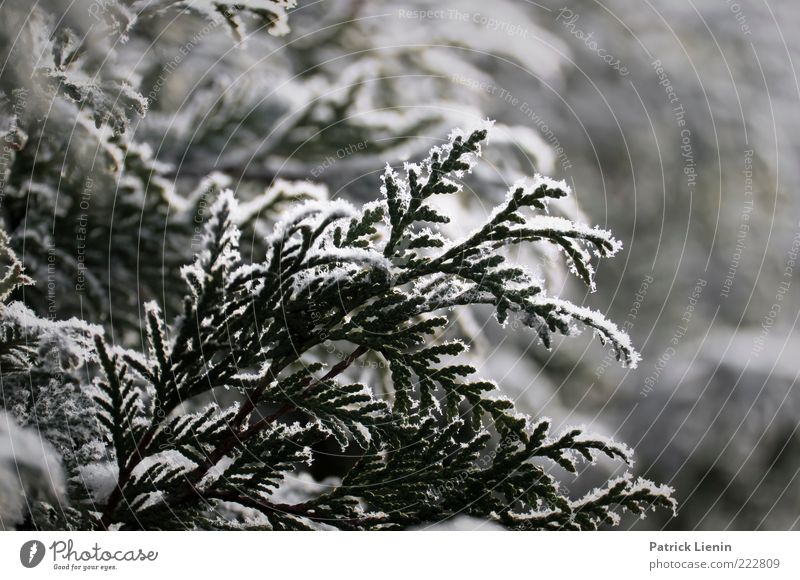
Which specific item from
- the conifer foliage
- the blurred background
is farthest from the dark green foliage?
the blurred background

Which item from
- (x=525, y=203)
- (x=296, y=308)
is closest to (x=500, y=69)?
(x=525, y=203)

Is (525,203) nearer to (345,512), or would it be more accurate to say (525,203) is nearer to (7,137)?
(345,512)

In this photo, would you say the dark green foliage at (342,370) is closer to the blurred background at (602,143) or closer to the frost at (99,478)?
the frost at (99,478)

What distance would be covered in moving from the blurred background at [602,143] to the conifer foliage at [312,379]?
0.98 feet

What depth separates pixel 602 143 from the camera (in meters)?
1.30

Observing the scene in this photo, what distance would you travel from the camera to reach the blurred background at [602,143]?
115 cm

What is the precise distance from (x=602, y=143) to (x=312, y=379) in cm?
77

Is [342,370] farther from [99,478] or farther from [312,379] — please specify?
[99,478]

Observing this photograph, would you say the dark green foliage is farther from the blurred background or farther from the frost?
the blurred background

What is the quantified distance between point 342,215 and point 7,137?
58cm

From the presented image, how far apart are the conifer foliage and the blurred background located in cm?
30

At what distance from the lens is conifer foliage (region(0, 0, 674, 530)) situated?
77cm

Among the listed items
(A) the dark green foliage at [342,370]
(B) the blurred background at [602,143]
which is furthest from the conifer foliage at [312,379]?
(B) the blurred background at [602,143]

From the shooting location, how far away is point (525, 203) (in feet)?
2.53
